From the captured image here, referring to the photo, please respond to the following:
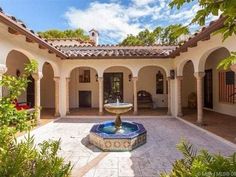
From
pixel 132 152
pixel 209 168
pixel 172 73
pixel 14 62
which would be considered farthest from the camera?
pixel 14 62

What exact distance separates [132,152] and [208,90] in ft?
34.0

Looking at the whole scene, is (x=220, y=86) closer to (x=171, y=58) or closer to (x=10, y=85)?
(x=171, y=58)

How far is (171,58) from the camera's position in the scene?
1319 centimetres

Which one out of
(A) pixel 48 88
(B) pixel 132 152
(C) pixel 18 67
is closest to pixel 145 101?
(A) pixel 48 88

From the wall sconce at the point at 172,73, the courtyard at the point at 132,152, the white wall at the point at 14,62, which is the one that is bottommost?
the courtyard at the point at 132,152

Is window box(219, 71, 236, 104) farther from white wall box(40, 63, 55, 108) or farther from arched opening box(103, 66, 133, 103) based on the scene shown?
white wall box(40, 63, 55, 108)

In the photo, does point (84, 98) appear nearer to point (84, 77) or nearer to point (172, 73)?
point (84, 77)

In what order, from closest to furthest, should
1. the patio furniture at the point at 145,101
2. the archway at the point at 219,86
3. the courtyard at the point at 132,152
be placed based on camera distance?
the courtyard at the point at 132,152
the archway at the point at 219,86
the patio furniture at the point at 145,101

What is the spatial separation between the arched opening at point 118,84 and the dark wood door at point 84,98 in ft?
4.27

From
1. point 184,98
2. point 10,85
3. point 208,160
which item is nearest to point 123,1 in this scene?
point 184,98

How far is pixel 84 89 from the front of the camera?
1705 cm

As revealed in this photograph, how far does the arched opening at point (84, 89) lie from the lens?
16.9m

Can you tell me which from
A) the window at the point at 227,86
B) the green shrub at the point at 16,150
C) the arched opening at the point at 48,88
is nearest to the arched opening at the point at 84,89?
the arched opening at the point at 48,88

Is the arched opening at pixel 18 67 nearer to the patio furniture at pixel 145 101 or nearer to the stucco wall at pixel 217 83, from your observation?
the patio furniture at pixel 145 101
